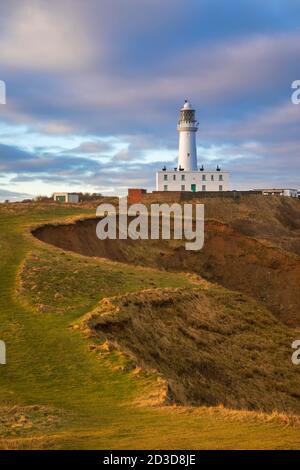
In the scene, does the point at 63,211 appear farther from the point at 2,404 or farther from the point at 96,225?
the point at 2,404

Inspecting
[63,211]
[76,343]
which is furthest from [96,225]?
[76,343]

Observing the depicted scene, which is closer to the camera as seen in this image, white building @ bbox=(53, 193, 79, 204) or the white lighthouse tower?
white building @ bbox=(53, 193, 79, 204)

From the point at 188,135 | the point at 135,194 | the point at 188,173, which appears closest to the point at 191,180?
the point at 188,173

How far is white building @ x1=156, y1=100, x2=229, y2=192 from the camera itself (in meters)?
89.8

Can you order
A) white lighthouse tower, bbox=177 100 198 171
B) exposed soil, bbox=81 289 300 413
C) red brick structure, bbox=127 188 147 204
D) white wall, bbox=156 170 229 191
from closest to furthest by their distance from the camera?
exposed soil, bbox=81 289 300 413, red brick structure, bbox=127 188 147 204, white wall, bbox=156 170 229 191, white lighthouse tower, bbox=177 100 198 171

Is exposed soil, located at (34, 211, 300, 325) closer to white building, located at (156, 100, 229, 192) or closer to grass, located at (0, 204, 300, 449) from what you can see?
grass, located at (0, 204, 300, 449)

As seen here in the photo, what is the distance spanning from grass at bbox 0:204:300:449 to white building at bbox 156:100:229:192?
5772 cm

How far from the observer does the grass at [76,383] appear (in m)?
11.3

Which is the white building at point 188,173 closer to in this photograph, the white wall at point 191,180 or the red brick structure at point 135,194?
the white wall at point 191,180

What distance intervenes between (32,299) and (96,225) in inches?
909

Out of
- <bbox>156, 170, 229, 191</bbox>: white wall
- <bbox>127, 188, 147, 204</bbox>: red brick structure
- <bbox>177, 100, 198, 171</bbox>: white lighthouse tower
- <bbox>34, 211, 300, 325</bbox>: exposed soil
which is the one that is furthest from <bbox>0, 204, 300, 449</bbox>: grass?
<bbox>177, 100, 198, 171</bbox>: white lighthouse tower

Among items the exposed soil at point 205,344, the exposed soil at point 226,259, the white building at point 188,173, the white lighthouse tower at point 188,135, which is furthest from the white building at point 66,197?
the exposed soil at point 205,344

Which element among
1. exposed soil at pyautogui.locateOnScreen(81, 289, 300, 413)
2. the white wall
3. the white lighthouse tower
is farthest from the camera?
the white lighthouse tower

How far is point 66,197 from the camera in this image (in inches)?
3219
